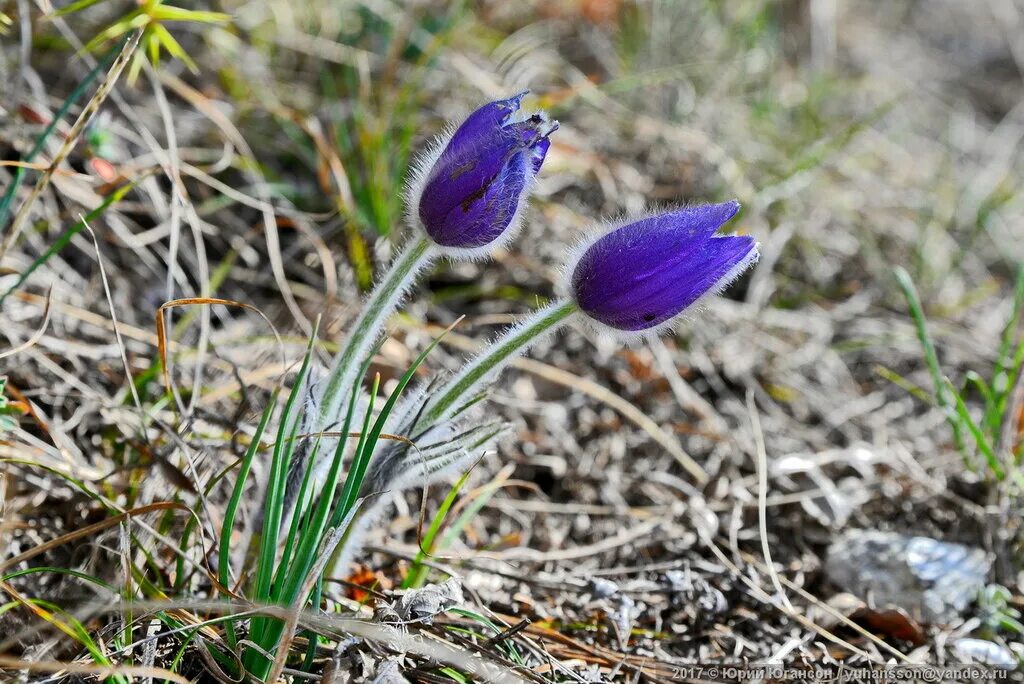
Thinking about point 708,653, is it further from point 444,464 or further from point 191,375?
point 191,375

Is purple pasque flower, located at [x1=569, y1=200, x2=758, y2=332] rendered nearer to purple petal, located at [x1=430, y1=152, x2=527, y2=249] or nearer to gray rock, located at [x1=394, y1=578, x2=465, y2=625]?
purple petal, located at [x1=430, y1=152, x2=527, y2=249]

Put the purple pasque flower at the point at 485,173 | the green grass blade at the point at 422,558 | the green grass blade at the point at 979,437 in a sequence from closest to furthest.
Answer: the purple pasque flower at the point at 485,173 < the green grass blade at the point at 422,558 < the green grass blade at the point at 979,437

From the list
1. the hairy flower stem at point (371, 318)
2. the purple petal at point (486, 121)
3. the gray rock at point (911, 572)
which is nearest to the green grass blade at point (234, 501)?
the hairy flower stem at point (371, 318)

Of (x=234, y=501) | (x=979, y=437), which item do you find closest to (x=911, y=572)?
(x=979, y=437)

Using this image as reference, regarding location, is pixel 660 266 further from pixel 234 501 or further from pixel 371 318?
pixel 234 501

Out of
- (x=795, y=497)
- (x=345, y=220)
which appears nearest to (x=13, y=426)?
(x=345, y=220)

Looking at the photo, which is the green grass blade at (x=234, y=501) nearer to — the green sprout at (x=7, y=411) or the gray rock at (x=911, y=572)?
the green sprout at (x=7, y=411)
